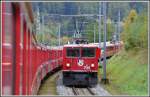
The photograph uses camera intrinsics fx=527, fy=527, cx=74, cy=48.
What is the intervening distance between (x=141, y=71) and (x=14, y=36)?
23888 millimetres

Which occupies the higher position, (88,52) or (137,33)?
(137,33)

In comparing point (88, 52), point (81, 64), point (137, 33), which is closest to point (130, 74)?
point (137, 33)

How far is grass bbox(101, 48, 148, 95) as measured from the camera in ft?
78.0

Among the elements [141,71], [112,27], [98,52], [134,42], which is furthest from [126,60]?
[112,27]

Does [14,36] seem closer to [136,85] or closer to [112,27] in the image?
[136,85]

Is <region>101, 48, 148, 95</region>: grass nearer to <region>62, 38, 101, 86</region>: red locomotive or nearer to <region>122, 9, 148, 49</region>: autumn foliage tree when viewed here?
<region>122, 9, 148, 49</region>: autumn foliage tree

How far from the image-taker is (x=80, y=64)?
24109 millimetres

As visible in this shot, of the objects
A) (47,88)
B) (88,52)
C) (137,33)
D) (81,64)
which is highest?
(137,33)

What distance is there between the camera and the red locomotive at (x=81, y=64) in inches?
943

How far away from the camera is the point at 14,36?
17.6 ft

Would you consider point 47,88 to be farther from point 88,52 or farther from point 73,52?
point 88,52

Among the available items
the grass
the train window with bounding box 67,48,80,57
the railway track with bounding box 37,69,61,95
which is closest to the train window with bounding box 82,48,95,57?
the train window with bounding box 67,48,80,57

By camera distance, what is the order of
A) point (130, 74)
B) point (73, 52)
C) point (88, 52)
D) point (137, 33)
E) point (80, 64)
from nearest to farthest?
1. point (80, 64)
2. point (88, 52)
3. point (73, 52)
4. point (130, 74)
5. point (137, 33)

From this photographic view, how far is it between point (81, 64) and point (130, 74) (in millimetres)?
6270
